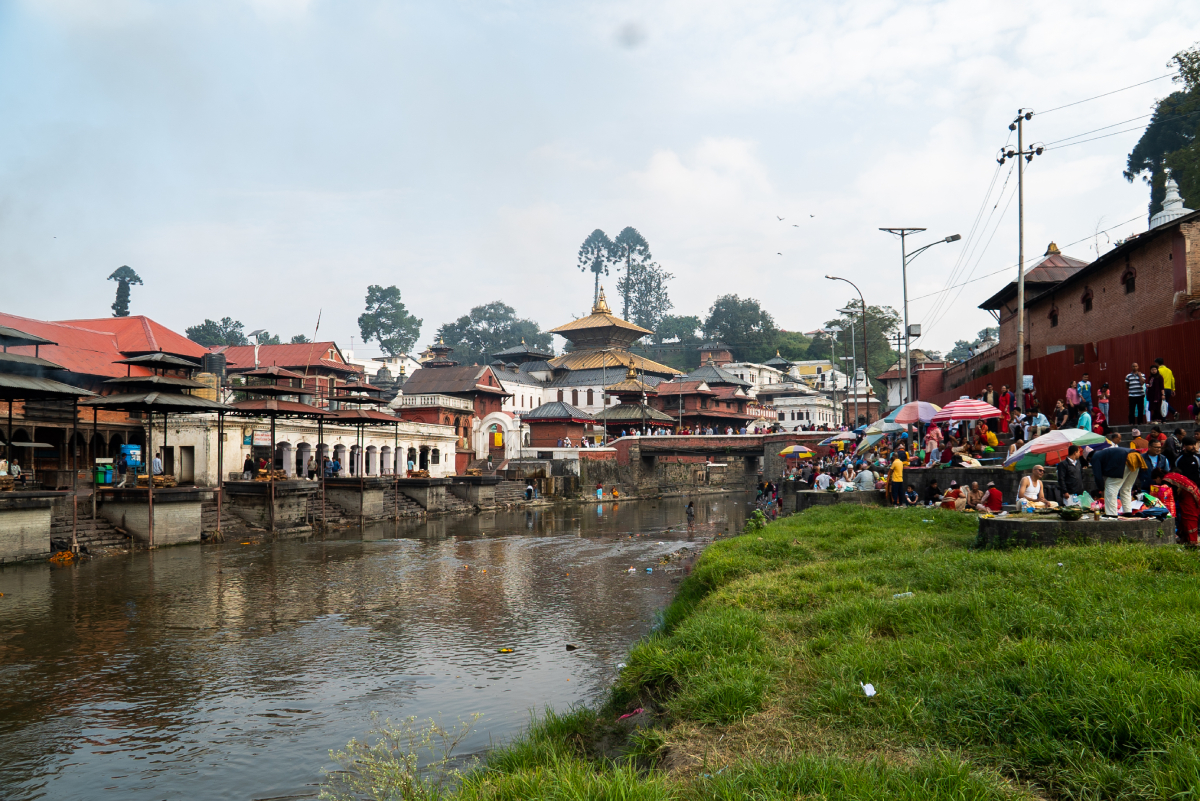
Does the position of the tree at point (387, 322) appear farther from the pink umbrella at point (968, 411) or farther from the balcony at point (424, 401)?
the pink umbrella at point (968, 411)

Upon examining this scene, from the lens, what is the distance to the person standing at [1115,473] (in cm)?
1116

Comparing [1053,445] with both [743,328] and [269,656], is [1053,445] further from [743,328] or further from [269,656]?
[743,328]

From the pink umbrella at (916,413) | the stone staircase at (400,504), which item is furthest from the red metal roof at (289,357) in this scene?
the pink umbrella at (916,413)

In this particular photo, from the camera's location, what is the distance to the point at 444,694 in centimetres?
1088

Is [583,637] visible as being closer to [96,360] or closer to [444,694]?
[444,694]

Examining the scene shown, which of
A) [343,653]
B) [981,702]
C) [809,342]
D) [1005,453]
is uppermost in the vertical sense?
[809,342]

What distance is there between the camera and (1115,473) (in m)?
11.3

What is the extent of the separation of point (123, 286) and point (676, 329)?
86.5 meters

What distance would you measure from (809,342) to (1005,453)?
118344 mm

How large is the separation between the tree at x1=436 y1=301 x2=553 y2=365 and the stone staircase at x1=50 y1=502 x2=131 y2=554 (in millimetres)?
102488

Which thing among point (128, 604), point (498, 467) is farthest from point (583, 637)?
point (498, 467)

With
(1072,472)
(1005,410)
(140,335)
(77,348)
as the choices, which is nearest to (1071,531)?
(1072,472)

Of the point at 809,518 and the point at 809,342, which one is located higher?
the point at 809,342

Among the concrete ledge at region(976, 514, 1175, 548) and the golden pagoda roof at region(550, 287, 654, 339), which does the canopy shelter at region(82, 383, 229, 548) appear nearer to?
the concrete ledge at region(976, 514, 1175, 548)
